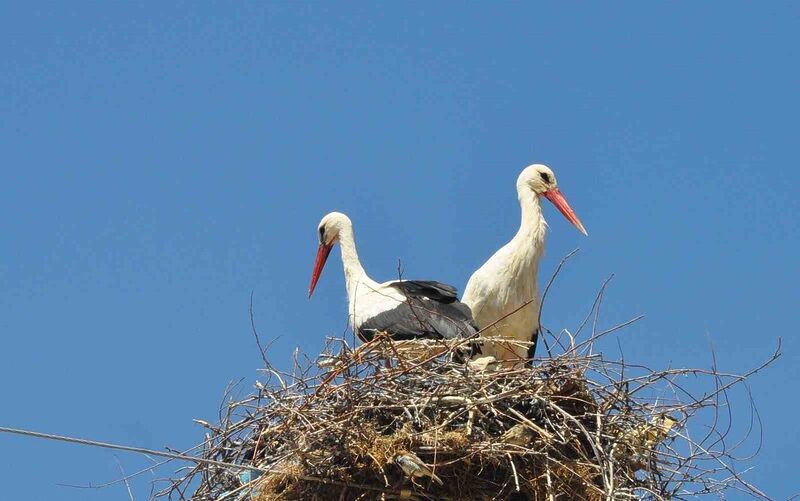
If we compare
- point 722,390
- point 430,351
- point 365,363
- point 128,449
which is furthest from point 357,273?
point 128,449

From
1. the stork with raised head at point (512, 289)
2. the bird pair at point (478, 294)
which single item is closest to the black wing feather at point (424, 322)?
the bird pair at point (478, 294)

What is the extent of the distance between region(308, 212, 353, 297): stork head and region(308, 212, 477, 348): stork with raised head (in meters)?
0.45

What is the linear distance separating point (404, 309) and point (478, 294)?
0.80 metres

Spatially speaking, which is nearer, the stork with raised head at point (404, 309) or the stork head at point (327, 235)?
the stork with raised head at point (404, 309)

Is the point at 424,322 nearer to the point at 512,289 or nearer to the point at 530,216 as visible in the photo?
the point at 512,289

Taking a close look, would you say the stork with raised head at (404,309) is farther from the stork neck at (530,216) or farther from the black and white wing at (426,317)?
the stork neck at (530,216)

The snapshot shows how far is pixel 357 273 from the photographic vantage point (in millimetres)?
10250

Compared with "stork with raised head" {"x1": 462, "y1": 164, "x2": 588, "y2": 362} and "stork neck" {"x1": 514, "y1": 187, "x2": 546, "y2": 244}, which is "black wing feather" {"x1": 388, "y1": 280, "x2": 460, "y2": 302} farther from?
"stork neck" {"x1": 514, "y1": 187, "x2": 546, "y2": 244}

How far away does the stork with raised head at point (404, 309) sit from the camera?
8.89 metres

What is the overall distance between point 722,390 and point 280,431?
1959mm

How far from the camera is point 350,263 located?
408 inches

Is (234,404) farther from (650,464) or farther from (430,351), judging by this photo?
(650,464)

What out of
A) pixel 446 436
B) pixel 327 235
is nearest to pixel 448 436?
pixel 446 436

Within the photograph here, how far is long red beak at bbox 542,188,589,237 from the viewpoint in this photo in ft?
34.3
